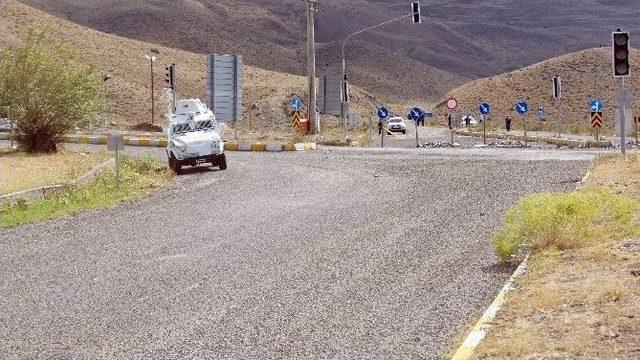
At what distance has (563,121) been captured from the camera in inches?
3834

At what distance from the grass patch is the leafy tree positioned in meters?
2.82

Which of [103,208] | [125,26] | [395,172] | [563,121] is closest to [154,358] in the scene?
[103,208]

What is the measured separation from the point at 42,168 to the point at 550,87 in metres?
87.1

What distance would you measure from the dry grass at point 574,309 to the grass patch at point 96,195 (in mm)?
11689

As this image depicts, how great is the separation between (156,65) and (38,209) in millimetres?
81375

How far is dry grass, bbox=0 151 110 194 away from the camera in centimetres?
2523

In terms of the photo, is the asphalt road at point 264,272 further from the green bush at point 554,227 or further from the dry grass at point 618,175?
the dry grass at point 618,175

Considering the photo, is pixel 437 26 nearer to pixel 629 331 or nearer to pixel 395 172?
pixel 395 172

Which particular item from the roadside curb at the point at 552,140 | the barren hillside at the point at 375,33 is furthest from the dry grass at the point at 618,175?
the barren hillside at the point at 375,33

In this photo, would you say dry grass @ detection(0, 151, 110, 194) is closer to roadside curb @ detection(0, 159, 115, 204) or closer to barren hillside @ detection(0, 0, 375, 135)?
roadside curb @ detection(0, 159, 115, 204)

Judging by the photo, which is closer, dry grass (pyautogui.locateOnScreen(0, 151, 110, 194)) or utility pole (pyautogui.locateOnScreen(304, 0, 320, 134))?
dry grass (pyautogui.locateOnScreen(0, 151, 110, 194))

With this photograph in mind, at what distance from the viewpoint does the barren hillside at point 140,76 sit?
83.4 metres

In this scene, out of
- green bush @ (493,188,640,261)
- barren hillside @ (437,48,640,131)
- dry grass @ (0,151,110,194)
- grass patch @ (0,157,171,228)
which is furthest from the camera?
barren hillside @ (437,48,640,131)

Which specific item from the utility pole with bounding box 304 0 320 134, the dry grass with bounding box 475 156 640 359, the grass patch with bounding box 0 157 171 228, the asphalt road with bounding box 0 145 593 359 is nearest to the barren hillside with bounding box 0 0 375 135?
the utility pole with bounding box 304 0 320 134
